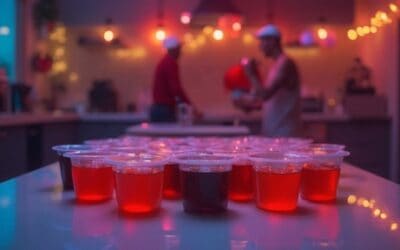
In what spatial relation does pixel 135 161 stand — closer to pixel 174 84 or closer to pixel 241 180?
pixel 241 180

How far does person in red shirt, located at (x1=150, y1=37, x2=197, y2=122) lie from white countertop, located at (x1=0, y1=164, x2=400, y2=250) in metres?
3.08

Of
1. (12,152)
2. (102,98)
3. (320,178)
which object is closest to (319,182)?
(320,178)

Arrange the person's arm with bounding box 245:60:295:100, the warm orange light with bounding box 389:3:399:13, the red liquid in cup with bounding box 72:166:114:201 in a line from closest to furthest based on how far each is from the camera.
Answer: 1. the red liquid in cup with bounding box 72:166:114:201
2. the person's arm with bounding box 245:60:295:100
3. the warm orange light with bounding box 389:3:399:13

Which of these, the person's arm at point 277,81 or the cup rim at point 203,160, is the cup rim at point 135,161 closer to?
the cup rim at point 203,160

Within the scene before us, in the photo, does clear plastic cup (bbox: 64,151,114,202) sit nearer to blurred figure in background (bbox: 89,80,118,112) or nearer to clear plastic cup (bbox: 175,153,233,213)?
clear plastic cup (bbox: 175,153,233,213)

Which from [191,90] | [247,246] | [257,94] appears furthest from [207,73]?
[247,246]

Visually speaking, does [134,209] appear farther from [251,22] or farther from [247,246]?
[251,22]

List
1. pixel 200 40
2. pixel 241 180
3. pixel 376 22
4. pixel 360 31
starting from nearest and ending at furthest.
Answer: pixel 241 180
pixel 376 22
pixel 360 31
pixel 200 40

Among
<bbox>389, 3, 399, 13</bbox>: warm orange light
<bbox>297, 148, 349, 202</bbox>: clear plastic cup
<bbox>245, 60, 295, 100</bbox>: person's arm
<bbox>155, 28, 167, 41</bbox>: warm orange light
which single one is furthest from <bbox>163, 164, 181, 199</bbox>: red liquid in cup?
<bbox>155, 28, 167, 41</bbox>: warm orange light

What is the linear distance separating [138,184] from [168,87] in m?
3.37

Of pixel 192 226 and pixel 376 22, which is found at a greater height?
pixel 376 22

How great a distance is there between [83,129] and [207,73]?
1.58 meters

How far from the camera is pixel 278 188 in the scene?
849 millimetres

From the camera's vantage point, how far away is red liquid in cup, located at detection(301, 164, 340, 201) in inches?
37.3
